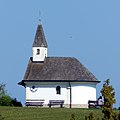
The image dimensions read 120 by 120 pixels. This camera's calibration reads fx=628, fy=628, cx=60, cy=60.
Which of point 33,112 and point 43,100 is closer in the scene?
point 33,112

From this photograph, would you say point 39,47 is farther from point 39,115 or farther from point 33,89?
point 39,115

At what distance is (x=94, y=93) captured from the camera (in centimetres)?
7025

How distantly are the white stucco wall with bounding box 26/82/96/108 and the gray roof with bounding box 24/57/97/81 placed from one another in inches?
28.0

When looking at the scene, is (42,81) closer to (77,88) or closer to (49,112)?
(77,88)

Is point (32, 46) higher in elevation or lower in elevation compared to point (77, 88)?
higher

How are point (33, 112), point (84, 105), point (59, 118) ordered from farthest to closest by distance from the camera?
point (84, 105) < point (33, 112) < point (59, 118)

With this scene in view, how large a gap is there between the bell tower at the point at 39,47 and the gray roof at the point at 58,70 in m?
0.63

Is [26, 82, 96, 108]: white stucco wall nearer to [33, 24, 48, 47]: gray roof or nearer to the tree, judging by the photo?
[33, 24, 48, 47]: gray roof

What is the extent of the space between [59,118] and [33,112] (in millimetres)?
4700

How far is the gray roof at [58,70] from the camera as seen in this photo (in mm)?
70312

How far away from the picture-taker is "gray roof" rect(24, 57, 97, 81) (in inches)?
2768

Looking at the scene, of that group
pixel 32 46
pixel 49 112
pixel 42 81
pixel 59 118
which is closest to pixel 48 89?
pixel 42 81

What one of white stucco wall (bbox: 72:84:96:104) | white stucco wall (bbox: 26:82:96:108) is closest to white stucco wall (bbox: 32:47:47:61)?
white stucco wall (bbox: 26:82:96:108)

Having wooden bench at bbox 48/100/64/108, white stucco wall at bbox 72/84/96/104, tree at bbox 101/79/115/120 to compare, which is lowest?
tree at bbox 101/79/115/120
